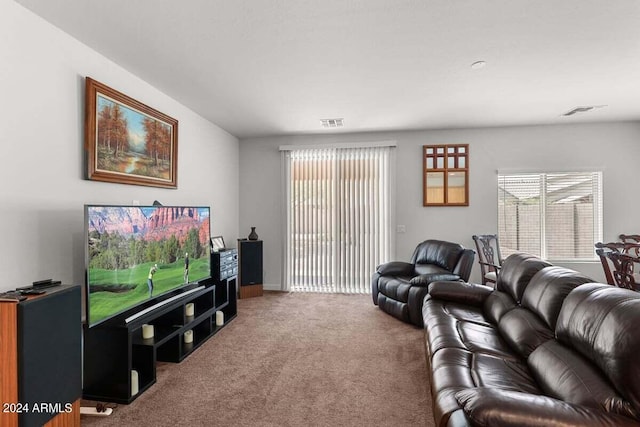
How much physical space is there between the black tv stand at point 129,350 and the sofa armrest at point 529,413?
228 cm

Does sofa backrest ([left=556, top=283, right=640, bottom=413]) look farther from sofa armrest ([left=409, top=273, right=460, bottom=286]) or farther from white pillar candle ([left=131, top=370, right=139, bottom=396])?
A: white pillar candle ([left=131, top=370, right=139, bottom=396])

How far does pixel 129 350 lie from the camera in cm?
229

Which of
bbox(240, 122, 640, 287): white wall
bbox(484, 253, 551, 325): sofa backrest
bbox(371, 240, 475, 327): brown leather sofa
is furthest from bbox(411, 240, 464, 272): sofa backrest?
bbox(484, 253, 551, 325): sofa backrest

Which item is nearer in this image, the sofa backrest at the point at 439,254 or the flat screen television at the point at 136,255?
the flat screen television at the point at 136,255

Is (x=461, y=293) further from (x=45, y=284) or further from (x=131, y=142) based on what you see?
(x=131, y=142)

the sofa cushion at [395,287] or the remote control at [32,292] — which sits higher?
the remote control at [32,292]

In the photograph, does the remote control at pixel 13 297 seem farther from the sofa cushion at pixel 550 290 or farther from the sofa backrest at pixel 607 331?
the sofa cushion at pixel 550 290

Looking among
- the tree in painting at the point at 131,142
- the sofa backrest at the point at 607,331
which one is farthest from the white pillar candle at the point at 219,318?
the sofa backrest at the point at 607,331

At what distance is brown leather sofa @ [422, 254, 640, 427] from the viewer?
1.18m

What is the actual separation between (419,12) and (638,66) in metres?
2.43

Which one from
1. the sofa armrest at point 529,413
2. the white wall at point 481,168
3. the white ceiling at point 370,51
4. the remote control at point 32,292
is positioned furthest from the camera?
the white wall at point 481,168

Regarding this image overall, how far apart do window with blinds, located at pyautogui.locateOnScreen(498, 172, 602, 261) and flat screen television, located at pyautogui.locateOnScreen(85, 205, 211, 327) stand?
15.2 ft

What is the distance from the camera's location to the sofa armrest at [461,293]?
119 inches

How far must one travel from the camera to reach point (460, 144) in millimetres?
5121
